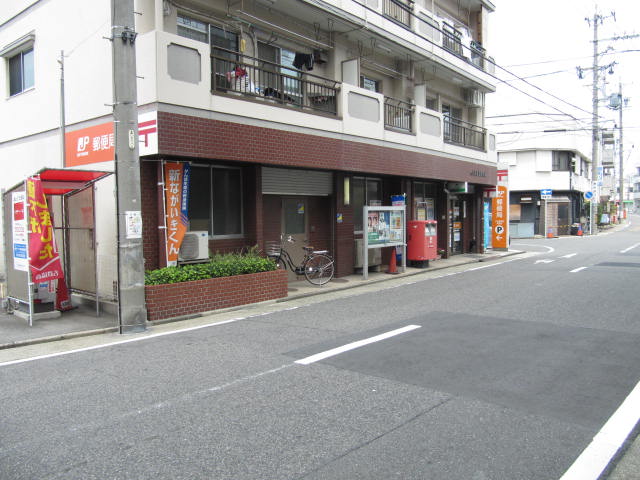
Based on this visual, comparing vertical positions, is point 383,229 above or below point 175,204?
below

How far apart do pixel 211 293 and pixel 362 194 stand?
27.5 feet

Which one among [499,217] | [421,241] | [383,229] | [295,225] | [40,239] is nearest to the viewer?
[40,239]

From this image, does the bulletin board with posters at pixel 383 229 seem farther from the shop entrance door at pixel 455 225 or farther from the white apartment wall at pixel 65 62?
the white apartment wall at pixel 65 62

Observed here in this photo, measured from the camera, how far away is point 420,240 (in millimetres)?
17500

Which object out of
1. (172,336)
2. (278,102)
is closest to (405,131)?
(278,102)

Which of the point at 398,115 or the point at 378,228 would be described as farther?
the point at 398,115

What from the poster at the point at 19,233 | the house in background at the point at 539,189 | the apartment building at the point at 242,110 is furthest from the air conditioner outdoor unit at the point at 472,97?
the house in background at the point at 539,189

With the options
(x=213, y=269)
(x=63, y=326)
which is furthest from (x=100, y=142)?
(x=63, y=326)

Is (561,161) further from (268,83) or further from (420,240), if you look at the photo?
(268,83)

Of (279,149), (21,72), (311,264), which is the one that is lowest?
(311,264)

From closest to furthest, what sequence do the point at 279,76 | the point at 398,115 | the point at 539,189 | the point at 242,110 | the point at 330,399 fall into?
the point at 330,399 < the point at 242,110 < the point at 279,76 < the point at 398,115 < the point at 539,189

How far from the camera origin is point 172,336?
8141 millimetres

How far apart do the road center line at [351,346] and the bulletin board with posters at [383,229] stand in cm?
661

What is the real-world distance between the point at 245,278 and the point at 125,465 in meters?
6.97
